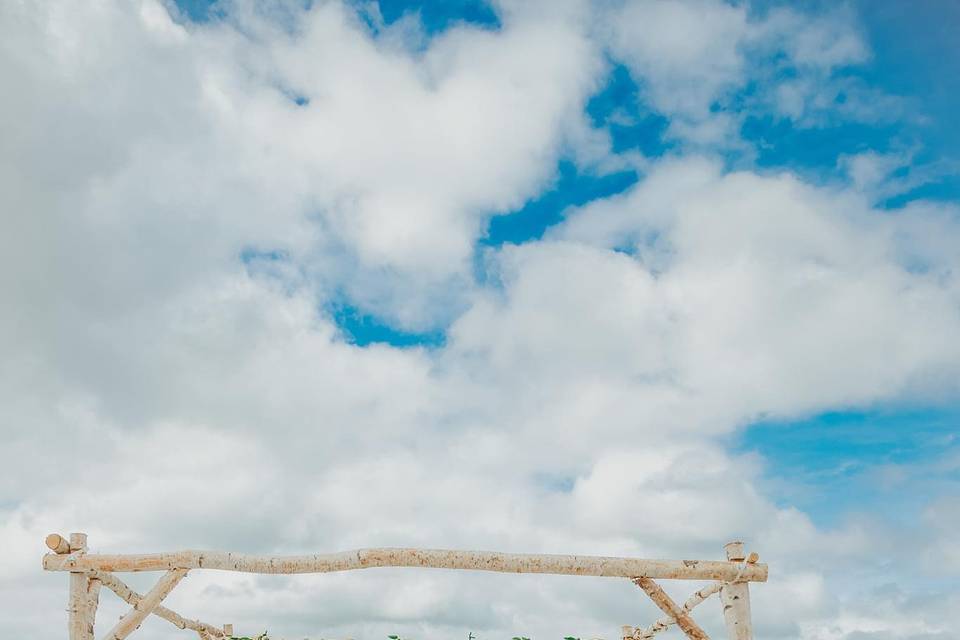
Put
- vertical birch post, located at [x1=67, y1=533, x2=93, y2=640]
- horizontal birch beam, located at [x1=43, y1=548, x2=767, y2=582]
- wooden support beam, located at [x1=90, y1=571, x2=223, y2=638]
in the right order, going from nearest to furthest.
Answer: horizontal birch beam, located at [x1=43, y1=548, x2=767, y2=582] < vertical birch post, located at [x1=67, y1=533, x2=93, y2=640] < wooden support beam, located at [x1=90, y1=571, x2=223, y2=638]

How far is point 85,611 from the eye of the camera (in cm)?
669

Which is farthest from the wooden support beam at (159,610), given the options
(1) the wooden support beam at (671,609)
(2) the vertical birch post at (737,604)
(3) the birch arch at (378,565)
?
(2) the vertical birch post at (737,604)

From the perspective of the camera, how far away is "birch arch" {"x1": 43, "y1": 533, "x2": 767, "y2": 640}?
645 cm

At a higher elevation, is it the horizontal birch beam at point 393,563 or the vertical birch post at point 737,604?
the horizontal birch beam at point 393,563

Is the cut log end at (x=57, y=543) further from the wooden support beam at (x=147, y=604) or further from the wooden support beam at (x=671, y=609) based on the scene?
the wooden support beam at (x=671, y=609)

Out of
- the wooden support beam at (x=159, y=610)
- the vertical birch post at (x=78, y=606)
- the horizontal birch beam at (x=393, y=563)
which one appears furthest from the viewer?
the wooden support beam at (x=159, y=610)

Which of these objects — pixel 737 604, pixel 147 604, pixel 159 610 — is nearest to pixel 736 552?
pixel 737 604

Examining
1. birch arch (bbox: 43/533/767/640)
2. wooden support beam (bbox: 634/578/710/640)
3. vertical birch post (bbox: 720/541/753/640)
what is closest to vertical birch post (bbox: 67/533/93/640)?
birch arch (bbox: 43/533/767/640)

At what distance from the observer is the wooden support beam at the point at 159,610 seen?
683cm

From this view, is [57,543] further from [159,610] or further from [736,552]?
[736,552]

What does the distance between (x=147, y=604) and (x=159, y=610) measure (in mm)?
2405

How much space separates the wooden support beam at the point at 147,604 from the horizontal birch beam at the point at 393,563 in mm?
102

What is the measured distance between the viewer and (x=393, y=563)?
21.0ft

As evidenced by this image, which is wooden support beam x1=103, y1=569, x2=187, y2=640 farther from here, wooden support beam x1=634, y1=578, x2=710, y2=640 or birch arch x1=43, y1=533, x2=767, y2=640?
wooden support beam x1=634, y1=578, x2=710, y2=640
